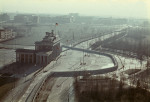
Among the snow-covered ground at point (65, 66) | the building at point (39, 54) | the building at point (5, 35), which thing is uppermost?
the building at point (5, 35)

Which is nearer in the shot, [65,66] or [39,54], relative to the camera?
[65,66]

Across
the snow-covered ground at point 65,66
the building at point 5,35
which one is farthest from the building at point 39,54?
the building at point 5,35

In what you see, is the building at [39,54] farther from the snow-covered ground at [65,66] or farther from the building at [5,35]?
the building at [5,35]

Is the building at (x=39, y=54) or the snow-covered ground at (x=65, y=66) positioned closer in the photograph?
the snow-covered ground at (x=65, y=66)

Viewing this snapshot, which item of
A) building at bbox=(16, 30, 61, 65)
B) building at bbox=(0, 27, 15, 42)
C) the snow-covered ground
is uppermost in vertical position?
building at bbox=(0, 27, 15, 42)

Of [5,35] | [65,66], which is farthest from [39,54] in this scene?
[5,35]

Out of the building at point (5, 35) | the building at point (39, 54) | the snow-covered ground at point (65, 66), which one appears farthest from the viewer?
the building at point (5, 35)

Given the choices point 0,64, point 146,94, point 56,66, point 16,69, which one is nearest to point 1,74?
point 16,69

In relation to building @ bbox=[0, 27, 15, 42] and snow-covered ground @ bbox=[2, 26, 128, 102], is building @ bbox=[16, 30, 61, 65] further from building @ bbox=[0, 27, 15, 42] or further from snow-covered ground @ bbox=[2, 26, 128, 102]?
building @ bbox=[0, 27, 15, 42]

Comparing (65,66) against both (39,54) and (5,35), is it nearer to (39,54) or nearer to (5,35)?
(39,54)

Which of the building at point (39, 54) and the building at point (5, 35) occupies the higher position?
the building at point (5, 35)

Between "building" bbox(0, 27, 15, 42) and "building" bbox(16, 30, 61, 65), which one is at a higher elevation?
"building" bbox(0, 27, 15, 42)

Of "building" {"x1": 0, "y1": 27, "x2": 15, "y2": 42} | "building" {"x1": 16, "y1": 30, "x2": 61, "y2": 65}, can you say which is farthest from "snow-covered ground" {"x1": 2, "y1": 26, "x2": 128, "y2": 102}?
"building" {"x1": 0, "y1": 27, "x2": 15, "y2": 42}
